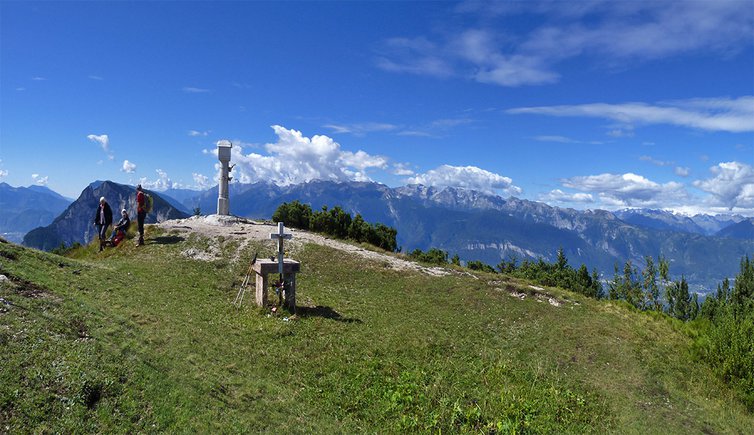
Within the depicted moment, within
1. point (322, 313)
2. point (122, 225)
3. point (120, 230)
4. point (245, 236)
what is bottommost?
point (322, 313)

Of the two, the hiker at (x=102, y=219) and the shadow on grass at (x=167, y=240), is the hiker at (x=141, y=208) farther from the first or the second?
the hiker at (x=102, y=219)

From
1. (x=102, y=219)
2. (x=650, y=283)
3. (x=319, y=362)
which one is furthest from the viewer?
(x=650, y=283)

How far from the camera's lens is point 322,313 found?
26078 millimetres

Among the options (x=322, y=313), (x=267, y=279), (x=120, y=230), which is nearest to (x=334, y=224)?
(x=120, y=230)

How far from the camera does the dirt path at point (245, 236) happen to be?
38844 millimetres

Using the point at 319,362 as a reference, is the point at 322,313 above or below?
above

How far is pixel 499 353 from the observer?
74.3 ft

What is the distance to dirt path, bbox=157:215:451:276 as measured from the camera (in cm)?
3884

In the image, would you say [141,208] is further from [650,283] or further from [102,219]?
[650,283]

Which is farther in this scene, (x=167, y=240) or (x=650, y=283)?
(x=650, y=283)

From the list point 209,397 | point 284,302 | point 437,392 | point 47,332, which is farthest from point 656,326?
point 47,332

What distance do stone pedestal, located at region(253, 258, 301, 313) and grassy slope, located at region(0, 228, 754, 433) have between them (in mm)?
1020

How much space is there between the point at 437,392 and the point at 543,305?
16.9 meters

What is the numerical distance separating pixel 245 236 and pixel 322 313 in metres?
18.4
